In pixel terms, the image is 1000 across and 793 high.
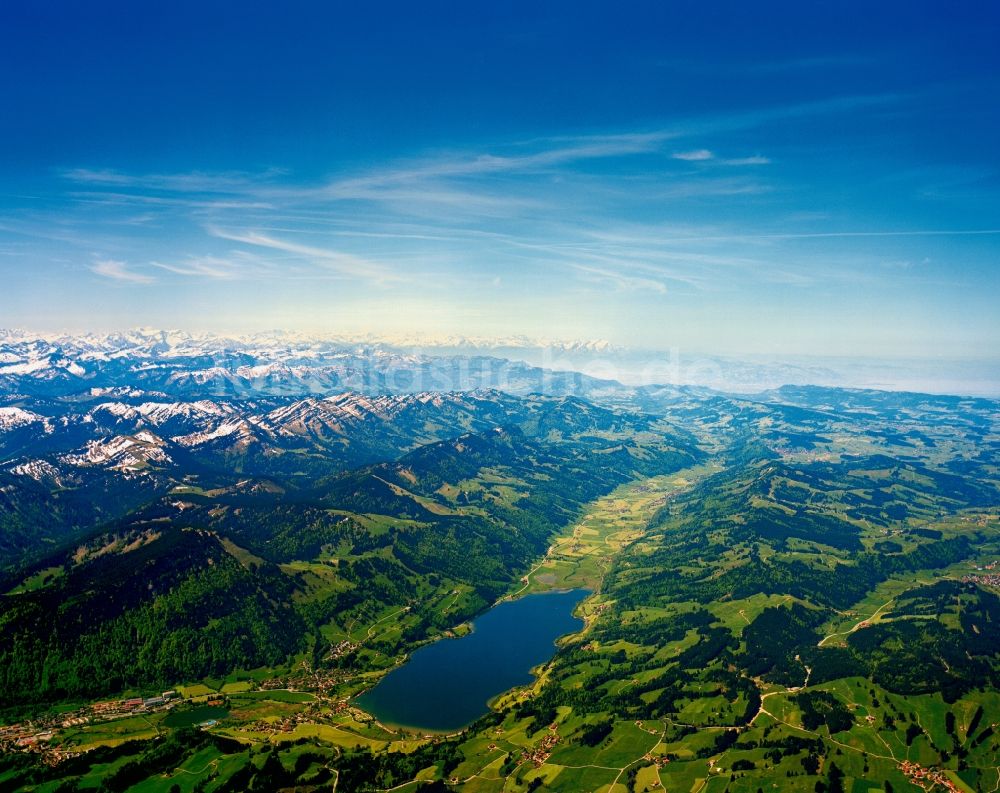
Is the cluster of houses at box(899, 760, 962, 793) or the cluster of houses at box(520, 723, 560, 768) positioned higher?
the cluster of houses at box(899, 760, 962, 793)

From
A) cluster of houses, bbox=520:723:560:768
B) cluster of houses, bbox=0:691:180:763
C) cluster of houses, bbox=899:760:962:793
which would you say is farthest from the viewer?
cluster of houses, bbox=0:691:180:763

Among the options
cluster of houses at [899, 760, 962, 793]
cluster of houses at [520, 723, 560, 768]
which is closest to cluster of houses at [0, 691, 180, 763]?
cluster of houses at [520, 723, 560, 768]

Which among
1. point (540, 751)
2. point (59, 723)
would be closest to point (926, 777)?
point (540, 751)

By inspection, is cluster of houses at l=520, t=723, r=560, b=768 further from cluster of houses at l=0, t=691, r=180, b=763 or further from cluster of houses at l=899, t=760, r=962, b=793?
cluster of houses at l=0, t=691, r=180, b=763

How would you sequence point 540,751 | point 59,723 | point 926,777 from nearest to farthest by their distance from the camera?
point 926,777 → point 540,751 → point 59,723

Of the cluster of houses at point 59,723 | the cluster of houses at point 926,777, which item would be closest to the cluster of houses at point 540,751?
the cluster of houses at point 926,777

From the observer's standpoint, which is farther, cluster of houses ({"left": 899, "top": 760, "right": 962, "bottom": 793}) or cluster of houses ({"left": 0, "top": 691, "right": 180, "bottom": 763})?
cluster of houses ({"left": 0, "top": 691, "right": 180, "bottom": 763})

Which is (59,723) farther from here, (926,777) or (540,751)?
(926,777)

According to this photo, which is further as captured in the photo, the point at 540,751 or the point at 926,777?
the point at 540,751

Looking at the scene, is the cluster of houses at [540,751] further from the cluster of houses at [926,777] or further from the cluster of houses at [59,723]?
the cluster of houses at [59,723]

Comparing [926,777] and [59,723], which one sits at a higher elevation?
[926,777]

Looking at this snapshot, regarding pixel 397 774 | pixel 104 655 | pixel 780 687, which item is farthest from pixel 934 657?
pixel 104 655
